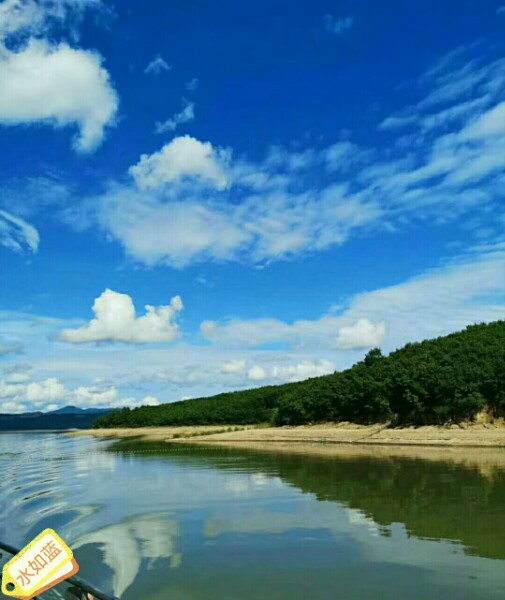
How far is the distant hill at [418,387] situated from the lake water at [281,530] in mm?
31603

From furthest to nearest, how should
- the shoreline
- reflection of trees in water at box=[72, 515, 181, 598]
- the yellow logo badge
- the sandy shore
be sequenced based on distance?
the sandy shore, the shoreline, reflection of trees in water at box=[72, 515, 181, 598], the yellow logo badge

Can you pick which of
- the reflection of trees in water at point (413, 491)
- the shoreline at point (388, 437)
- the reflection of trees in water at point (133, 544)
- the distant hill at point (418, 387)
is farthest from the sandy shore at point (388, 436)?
the reflection of trees in water at point (133, 544)

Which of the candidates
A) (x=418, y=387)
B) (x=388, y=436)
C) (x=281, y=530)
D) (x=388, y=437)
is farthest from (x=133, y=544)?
(x=418, y=387)

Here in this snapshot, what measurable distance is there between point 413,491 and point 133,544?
51.7 ft

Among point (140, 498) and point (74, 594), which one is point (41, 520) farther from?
point (74, 594)

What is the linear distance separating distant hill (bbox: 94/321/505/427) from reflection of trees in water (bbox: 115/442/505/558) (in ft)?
89.1

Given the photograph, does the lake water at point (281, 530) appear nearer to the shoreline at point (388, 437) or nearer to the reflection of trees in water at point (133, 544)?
the reflection of trees in water at point (133, 544)

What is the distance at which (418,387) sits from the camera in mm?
73750

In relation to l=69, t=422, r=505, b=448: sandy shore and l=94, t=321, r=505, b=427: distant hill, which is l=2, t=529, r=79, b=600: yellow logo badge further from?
l=94, t=321, r=505, b=427: distant hill

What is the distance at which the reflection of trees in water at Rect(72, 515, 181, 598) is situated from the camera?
16578mm

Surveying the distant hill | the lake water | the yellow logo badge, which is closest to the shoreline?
the distant hill

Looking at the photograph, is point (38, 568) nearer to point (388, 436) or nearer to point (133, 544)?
point (133, 544)

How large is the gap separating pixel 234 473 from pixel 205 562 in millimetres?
23441

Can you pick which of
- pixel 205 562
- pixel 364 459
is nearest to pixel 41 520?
pixel 205 562
